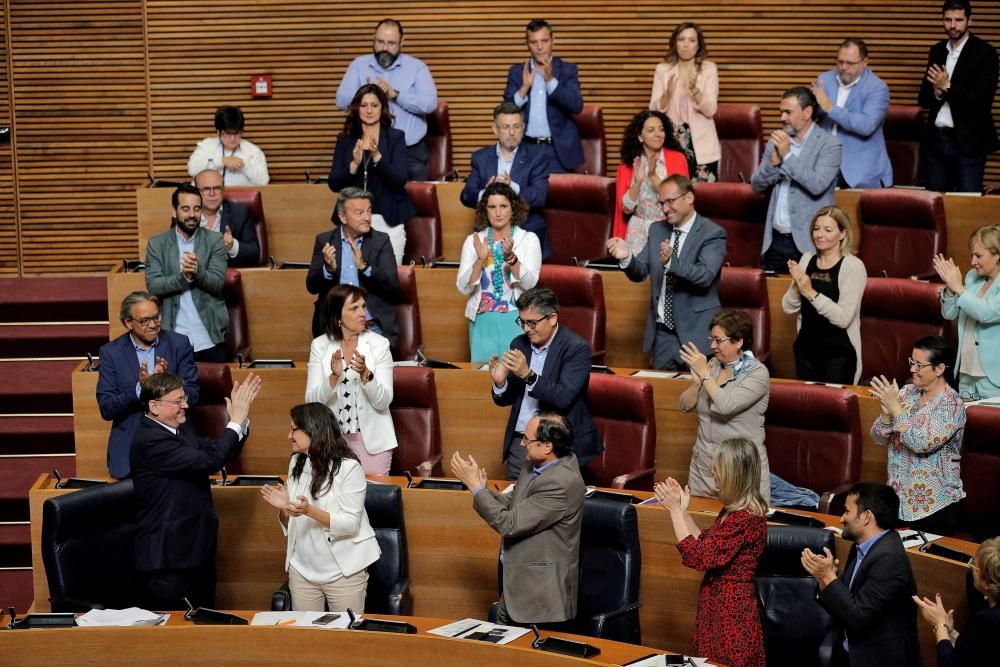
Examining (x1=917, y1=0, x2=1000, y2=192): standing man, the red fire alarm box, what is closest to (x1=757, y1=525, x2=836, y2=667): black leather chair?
(x1=917, y1=0, x2=1000, y2=192): standing man

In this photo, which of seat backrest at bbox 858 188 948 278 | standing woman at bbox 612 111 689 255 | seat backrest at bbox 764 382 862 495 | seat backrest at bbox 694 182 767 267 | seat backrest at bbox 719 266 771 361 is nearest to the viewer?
seat backrest at bbox 764 382 862 495

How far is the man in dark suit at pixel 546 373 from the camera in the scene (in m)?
4.36

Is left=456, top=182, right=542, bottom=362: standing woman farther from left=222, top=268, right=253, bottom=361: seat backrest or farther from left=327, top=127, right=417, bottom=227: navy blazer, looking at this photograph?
left=222, top=268, right=253, bottom=361: seat backrest

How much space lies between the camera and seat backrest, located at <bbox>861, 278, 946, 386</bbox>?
17.0 feet

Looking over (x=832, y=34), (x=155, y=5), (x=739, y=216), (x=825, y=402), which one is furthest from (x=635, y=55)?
(x=825, y=402)

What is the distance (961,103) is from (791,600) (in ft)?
10.8

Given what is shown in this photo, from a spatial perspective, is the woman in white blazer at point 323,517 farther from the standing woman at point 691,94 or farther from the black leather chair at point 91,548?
the standing woman at point 691,94

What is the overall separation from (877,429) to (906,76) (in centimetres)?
350

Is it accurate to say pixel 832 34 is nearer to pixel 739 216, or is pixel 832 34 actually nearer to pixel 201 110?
pixel 739 216

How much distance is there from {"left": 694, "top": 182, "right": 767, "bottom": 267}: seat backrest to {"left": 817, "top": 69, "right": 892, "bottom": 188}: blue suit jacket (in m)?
0.54

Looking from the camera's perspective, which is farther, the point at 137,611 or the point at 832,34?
the point at 832,34

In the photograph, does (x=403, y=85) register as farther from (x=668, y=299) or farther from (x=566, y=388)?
(x=566, y=388)

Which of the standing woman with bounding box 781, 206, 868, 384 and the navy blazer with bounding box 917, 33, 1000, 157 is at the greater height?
the navy blazer with bounding box 917, 33, 1000, 157

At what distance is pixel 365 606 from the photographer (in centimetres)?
437
